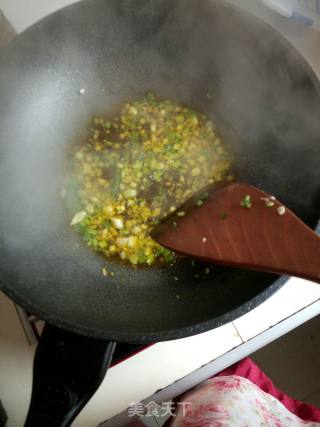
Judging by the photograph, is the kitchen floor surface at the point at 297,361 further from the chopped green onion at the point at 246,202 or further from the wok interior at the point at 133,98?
the chopped green onion at the point at 246,202

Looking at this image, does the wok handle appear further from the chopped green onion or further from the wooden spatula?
the chopped green onion

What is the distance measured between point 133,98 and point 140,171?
0.21 m

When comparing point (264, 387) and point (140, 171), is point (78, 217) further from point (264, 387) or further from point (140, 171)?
point (264, 387)

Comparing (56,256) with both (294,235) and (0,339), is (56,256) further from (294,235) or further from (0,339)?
(294,235)

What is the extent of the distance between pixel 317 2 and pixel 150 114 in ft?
1.66

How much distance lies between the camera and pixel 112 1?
0.90 metres

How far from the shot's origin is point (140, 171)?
1049 millimetres

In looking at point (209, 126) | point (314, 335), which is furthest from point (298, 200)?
point (314, 335)

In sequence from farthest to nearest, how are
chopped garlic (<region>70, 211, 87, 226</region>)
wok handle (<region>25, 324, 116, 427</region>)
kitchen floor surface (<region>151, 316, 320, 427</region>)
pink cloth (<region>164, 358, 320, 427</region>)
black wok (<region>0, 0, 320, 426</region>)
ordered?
1. kitchen floor surface (<region>151, 316, 320, 427</region>)
2. pink cloth (<region>164, 358, 320, 427</region>)
3. chopped garlic (<region>70, 211, 87, 226</region>)
4. black wok (<region>0, 0, 320, 426</region>)
5. wok handle (<region>25, 324, 116, 427</region>)

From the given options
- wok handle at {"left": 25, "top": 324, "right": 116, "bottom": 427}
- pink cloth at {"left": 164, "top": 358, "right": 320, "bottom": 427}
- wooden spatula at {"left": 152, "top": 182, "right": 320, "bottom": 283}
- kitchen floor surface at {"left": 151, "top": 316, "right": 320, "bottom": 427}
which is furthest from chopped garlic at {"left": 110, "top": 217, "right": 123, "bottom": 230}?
kitchen floor surface at {"left": 151, "top": 316, "right": 320, "bottom": 427}

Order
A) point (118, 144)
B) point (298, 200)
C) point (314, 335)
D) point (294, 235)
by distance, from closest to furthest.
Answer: point (294, 235)
point (298, 200)
point (118, 144)
point (314, 335)

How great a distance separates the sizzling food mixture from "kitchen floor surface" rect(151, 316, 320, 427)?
2.76ft

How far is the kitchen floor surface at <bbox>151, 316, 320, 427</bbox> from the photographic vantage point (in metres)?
1.52

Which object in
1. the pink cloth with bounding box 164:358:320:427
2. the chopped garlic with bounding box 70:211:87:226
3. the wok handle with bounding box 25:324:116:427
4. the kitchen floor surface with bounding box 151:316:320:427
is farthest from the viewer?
the kitchen floor surface with bounding box 151:316:320:427
